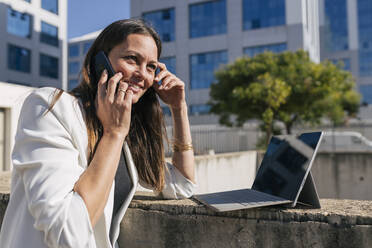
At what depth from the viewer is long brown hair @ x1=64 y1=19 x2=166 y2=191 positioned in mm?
1713

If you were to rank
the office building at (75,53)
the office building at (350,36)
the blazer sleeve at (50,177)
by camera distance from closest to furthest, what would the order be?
the blazer sleeve at (50,177)
the office building at (350,36)
the office building at (75,53)

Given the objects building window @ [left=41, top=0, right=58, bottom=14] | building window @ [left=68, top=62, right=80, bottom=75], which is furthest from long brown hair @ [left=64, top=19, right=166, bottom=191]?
building window @ [left=68, top=62, right=80, bottom=75]

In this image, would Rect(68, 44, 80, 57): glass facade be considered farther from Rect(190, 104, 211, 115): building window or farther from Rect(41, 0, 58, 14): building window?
Rect(190, 104, 211, 115): building window

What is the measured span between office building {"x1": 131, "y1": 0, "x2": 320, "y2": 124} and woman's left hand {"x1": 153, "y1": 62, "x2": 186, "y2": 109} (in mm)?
30454

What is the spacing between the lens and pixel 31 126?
1394 mm

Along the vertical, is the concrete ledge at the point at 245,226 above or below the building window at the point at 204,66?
below

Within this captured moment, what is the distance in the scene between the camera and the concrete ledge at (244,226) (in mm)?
1618

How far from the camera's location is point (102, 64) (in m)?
1.84

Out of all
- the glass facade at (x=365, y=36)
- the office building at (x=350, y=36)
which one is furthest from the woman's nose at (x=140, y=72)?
the glass facade at (x=365, y=36)

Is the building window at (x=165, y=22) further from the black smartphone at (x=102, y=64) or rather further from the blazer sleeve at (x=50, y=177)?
the blazer sleeve at (x=50, y=177)

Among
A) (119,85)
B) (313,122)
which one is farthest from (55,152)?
(313,122)

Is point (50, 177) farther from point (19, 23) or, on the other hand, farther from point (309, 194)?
point (19, 23)

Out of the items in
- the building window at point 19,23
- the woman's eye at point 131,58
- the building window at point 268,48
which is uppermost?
the building window at point 19,23

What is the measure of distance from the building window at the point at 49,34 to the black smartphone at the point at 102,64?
110ft
